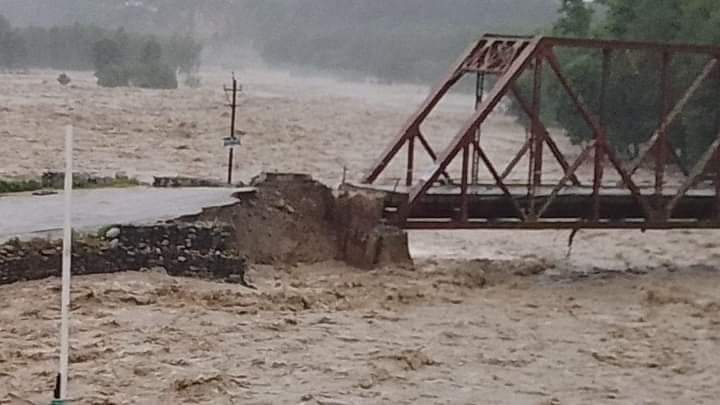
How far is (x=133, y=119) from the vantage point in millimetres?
48375

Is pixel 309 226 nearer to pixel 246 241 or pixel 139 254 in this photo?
pixel 246 241

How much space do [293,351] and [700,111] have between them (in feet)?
66.2

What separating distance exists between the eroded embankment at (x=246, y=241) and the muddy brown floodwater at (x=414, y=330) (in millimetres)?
277

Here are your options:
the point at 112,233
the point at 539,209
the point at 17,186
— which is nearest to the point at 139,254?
the point at 112,233

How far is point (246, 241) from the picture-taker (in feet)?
58.5

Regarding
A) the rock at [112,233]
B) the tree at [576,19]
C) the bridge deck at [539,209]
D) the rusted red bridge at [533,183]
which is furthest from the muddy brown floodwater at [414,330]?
the tree at [576,19]

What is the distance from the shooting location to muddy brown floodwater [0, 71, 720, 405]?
1170cm

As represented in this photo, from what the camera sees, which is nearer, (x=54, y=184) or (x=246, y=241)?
(x=246, y=241)

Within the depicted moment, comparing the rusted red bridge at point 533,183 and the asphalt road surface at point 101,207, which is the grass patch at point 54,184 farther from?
the rusted red bridge at point 533,183

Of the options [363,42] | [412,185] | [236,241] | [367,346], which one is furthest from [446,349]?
[363,42]

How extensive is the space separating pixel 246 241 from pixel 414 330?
13.4 feet

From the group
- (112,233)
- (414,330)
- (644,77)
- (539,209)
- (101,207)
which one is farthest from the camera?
(644,77)

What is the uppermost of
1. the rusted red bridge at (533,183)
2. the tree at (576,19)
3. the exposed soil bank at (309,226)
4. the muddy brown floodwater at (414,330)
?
the tree at (576,19)

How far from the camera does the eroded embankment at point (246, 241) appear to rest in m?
14.3
